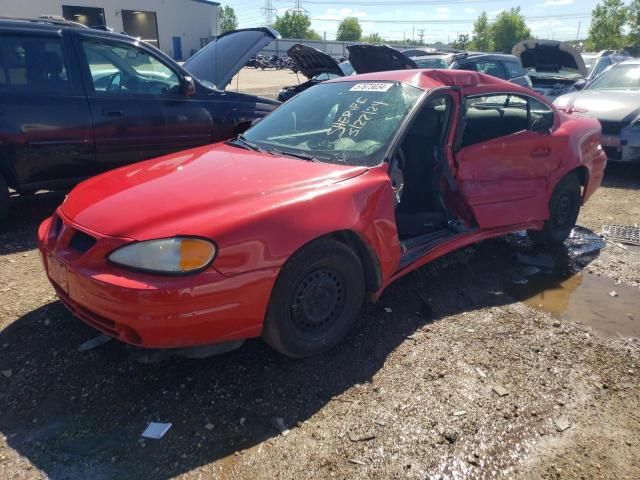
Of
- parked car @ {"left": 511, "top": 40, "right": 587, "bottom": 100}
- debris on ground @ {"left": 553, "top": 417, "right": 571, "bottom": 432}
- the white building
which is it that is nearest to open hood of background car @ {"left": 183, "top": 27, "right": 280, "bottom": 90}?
debris on ground @ {"left": 553, "top": 417, "right": 571, "bottom": 432}

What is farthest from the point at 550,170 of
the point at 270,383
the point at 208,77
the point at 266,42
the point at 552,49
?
the point at 552,49

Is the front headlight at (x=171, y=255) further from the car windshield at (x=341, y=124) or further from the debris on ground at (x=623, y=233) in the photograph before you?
the debris on ground at (x=623, y=233)

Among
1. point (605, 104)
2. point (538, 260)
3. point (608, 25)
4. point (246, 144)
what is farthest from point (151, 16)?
point (538, 260)

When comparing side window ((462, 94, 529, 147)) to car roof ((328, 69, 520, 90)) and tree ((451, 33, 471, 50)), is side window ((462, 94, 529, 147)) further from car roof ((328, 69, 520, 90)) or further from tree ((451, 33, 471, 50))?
tree ((451, 33, 471, 50))

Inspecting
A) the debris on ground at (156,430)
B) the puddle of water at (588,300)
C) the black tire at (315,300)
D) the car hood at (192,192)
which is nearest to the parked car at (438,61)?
the puddle of water at (588,300)

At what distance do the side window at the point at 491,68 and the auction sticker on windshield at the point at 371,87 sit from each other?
21.5 feet

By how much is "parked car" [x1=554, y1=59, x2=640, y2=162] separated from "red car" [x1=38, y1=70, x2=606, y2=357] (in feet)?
8.85

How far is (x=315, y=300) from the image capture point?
9.17 feet

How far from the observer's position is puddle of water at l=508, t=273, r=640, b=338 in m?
3.45

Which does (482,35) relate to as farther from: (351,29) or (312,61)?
(312,61)

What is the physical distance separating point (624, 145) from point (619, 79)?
2.34 m

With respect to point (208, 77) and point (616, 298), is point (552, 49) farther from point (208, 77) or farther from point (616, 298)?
point (616, 298)

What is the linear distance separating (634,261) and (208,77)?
5149 millimetres

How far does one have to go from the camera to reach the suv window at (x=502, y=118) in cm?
408
